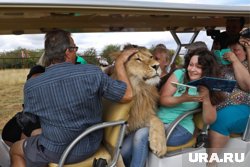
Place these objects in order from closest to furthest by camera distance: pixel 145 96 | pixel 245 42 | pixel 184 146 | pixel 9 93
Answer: pixel 145 96
pixel 184 146
pixel 245 42
pixel 9 93

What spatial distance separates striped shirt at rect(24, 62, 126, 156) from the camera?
1.97 metres

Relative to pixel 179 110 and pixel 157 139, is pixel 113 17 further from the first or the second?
pixel 157 139

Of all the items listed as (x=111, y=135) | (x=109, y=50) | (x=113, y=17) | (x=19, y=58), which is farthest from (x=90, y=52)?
(x=111, y=135)

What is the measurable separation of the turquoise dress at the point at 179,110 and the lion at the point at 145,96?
11 centimetres

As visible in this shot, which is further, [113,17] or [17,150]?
[113,17]

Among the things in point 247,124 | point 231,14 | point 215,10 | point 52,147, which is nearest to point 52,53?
point 52,147

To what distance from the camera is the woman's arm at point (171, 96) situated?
2.39 meters

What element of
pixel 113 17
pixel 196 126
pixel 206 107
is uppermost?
pixel 113 17

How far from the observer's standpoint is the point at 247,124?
8.82 feet

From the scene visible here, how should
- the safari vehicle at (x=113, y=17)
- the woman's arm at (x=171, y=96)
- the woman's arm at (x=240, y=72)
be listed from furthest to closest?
the woman's arm at (x=240, y=72)
the woman's arm at (x=171, y=96)
the safari vehicle at (x=113, y=17)

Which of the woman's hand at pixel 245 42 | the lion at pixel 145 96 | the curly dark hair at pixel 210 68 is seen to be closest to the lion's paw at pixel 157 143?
the lion at pixel 145 96

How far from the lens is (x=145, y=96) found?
2.44 metres

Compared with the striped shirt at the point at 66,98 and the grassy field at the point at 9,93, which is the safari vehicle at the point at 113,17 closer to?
the striped shirt at the point at 66,98

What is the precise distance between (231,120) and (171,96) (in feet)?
1.99
